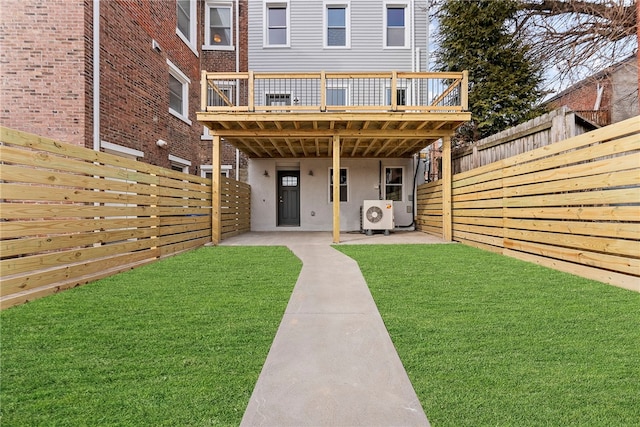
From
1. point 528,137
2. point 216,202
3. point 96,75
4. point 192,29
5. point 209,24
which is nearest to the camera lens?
point 528,137

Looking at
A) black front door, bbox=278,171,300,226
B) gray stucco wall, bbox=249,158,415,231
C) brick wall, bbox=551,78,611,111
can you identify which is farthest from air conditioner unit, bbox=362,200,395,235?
brick wall, bbox=551,78,611,111

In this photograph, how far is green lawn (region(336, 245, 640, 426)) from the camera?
1.41 m

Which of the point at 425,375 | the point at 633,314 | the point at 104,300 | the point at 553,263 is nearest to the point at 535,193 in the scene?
the point at 553,263

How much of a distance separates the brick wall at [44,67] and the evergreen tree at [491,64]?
9939 millimetres

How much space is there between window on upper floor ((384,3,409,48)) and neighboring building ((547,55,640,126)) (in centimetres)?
548

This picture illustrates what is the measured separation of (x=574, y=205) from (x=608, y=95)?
11836 mm

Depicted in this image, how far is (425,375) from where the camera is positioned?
1.69 m

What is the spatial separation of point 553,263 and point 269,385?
4386 mm

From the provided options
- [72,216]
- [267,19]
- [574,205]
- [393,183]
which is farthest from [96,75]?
[393,183]

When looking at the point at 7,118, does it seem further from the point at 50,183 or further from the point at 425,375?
the point at 425,375

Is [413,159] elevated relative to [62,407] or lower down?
elevated

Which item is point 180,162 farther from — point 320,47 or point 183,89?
point 320,47

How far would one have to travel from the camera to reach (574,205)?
3896mm

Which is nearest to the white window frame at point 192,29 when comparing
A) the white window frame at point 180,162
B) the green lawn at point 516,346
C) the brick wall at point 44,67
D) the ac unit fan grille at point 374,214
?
the white window frame at point 180,162
